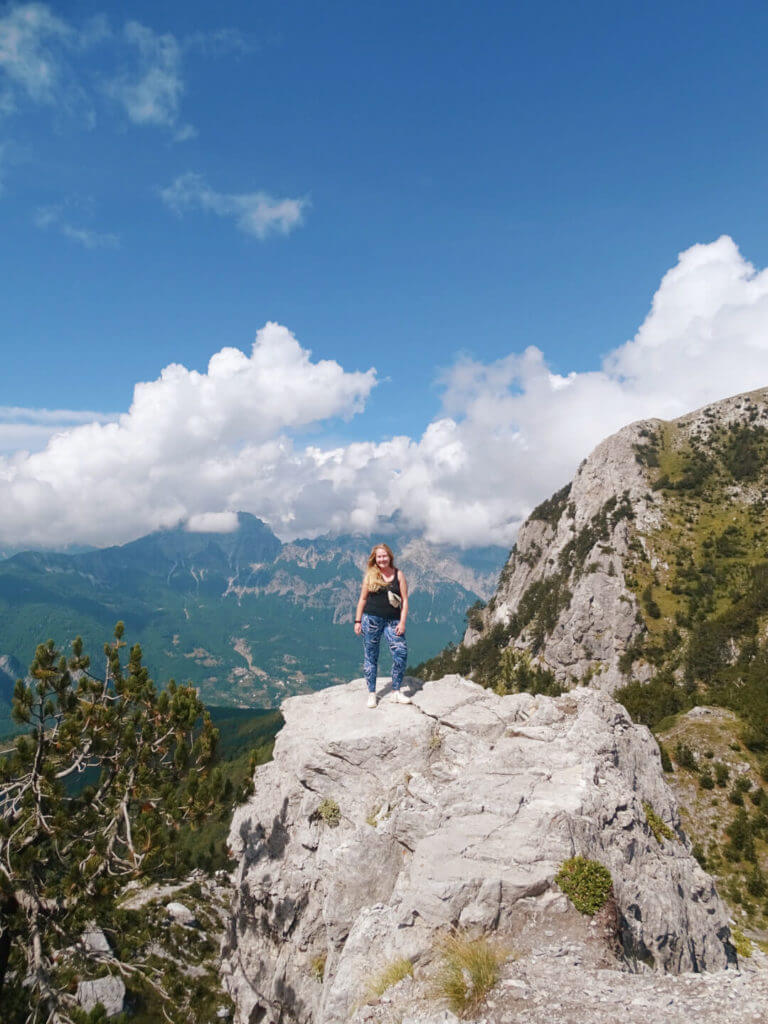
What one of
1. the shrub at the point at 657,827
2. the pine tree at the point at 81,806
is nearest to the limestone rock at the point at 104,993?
the pine tree at the point at 81,806

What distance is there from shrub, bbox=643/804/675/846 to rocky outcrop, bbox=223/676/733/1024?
0.27 metres

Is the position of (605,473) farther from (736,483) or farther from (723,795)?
(723,795)

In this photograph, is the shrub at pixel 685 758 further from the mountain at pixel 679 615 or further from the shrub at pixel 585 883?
the shrub at pixel 585 883

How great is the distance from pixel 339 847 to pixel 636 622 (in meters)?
116

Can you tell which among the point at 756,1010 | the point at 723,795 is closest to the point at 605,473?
the point at 723,795

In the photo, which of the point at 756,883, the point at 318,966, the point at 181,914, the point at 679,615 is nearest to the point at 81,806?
the point at 318,966

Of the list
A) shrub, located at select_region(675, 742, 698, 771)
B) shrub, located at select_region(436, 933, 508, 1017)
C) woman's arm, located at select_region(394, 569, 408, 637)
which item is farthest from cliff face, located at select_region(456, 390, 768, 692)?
shrub, located at select_region(436, 933, 508, 1017)

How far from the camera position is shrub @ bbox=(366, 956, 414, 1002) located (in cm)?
1020

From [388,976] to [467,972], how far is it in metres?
2.10

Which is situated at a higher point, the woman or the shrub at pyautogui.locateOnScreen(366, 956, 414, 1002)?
the woman

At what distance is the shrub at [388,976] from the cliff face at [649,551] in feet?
333

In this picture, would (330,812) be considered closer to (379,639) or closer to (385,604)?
(379,639)

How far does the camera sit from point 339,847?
55.6 ft

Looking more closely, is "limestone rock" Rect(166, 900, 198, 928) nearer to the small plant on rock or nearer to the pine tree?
the pine tree
